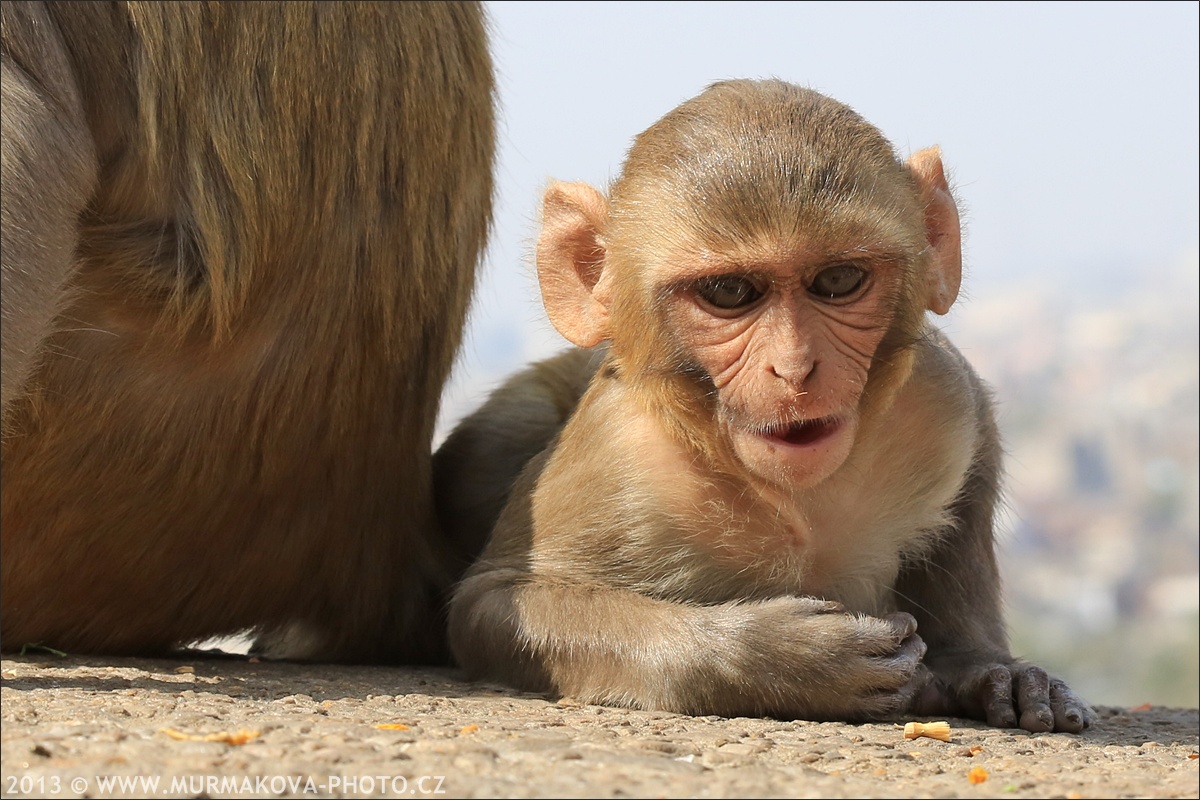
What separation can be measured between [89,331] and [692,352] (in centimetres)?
181

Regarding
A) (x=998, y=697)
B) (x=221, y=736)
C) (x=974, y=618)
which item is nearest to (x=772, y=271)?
(x=998, y=697)

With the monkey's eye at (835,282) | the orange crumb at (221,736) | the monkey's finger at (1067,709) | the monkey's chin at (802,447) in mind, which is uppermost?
the monkey's eye at (835,282)

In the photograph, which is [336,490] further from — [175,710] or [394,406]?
[175,710]

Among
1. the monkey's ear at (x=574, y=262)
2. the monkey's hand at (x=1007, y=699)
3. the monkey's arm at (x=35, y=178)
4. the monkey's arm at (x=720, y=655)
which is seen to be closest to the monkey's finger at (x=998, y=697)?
the monkey's hand at (x=1007, y=699)

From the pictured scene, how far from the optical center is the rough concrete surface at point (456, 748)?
3.00 m

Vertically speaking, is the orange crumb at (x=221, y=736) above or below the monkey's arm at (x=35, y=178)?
below

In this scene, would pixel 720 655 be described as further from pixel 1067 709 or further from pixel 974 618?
pixel 974 618

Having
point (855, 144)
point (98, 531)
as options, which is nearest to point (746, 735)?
point (855, 144)

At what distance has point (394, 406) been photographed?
5.24 meters

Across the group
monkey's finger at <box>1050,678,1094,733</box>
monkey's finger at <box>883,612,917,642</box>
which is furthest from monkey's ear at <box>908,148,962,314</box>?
monkey's finger at <box>1050,678,1094,733</box>

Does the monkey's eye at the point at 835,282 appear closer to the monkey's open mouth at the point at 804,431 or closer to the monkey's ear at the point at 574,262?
the monkey's open mouth at the point at 804,431

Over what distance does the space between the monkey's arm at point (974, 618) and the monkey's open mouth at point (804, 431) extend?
1028mm

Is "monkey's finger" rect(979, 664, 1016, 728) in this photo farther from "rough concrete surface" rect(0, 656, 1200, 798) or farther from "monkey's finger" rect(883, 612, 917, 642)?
"monkey's finger" rect(883, 612, 917, 642)

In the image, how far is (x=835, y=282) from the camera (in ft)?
14.3
